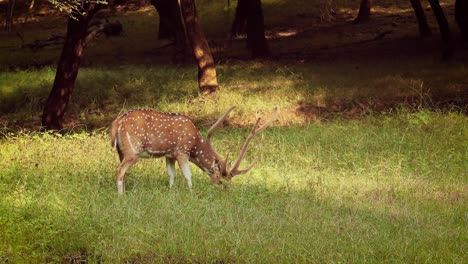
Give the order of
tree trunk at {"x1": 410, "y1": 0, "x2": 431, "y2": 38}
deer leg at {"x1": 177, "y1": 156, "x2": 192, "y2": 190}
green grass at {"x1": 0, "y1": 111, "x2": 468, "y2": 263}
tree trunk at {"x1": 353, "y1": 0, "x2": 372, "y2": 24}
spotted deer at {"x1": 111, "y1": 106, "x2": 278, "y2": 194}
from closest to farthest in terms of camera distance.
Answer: green grass at {"x1": 0, "y1": 111, "x2": 468, "y2": 263} < spotted deer at {"x1": 111, "y1": 106, "x2": 278, "y2": 194} < deer leg at {"x1": 177, "y1": 156, "x2": 192, "y2": 190} < tree trunk at {"x1": 410, "y1": 0, "x2": 431, "y2": 38} < tree trunk at {"x1": 353, "y1": 0, "x2": 372, "y2": 24}

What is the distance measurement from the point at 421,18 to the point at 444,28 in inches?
206

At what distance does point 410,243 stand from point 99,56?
70.9 ft

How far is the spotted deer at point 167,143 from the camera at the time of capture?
11.6 meters

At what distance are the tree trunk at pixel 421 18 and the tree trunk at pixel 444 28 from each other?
14.9ft

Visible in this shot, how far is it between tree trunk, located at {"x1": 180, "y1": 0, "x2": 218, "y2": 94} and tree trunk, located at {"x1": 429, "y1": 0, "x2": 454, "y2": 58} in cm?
651

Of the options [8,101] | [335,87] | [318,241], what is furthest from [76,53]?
[318,241]

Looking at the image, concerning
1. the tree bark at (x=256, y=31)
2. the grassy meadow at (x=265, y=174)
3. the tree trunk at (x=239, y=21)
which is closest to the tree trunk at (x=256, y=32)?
the tree bark at (x=256, y=31)

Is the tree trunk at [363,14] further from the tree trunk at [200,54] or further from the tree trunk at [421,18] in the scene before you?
the tree trunk at [200,54]

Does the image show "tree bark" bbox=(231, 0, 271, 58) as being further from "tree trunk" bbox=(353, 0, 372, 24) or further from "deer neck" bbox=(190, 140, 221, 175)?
"deer neck" bbox=(190, 140, 221, 175)

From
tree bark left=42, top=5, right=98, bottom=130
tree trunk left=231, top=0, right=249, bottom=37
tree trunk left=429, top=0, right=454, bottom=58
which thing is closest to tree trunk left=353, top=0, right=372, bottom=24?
tree trunk left=231, top=0, right=249, bottom=37

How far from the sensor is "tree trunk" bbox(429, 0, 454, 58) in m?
23.4

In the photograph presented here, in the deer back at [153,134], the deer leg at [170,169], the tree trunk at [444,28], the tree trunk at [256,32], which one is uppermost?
the deer back at [153,134]

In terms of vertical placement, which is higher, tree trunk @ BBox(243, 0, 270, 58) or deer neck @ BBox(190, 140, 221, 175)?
deer neck @ BBox(190, 140, 221, 175)

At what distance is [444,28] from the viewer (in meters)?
23.4
